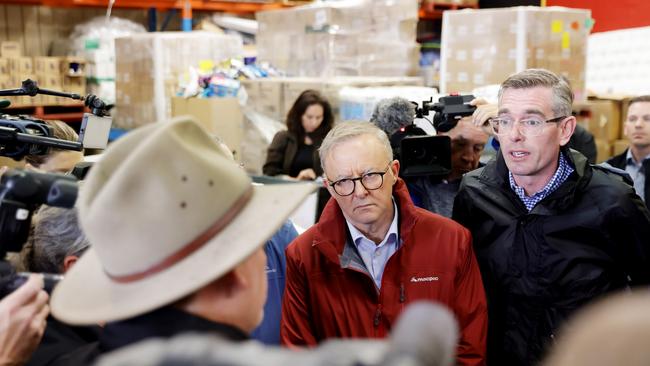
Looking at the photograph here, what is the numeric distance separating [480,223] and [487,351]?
16.0 inches

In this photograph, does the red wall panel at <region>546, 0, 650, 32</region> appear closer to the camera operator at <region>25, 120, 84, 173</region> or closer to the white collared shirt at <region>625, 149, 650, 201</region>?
the white collared shirt at <region>625, 149, 650, 201</region>

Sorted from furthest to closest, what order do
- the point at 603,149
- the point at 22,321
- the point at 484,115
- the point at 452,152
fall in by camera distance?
1. the point at 603,149
2. the point at 452,152
3. the point at 484,115
4. the point at 22,321

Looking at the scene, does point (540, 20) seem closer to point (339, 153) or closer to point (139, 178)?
point (339, 153)

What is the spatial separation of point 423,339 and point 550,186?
1642 millimetres

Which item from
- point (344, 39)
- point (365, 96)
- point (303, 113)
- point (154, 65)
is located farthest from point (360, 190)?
point (154, 65)

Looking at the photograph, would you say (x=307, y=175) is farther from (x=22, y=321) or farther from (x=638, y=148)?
(x=22, y=321)

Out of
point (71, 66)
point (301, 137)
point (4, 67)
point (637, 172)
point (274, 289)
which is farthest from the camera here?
point (71, 66)

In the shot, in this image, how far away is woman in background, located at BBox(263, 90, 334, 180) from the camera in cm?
466

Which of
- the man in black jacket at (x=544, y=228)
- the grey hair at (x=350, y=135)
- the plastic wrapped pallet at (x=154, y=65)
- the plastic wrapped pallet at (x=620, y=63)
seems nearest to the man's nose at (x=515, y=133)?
the man in black jacket at (x=544, y=228)

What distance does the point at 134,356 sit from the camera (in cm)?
60

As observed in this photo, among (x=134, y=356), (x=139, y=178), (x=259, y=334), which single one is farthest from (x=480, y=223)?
(x=134, y=356)

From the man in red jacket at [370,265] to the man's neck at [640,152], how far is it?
2325 millimetres

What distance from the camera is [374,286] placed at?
1.97m

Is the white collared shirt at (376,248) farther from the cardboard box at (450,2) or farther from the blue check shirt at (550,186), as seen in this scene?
the cardboard box at (450,2)
